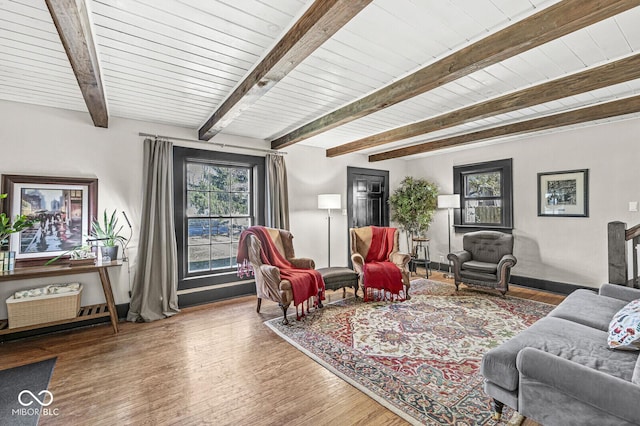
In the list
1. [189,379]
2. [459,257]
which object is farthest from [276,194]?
[459,257]

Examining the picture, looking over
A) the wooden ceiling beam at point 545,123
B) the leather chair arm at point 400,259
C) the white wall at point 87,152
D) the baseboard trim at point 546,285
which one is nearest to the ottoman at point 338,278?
the leather chair arm at point 400,259

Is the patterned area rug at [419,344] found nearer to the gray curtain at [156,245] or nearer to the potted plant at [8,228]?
the gray curtain at [156,245]

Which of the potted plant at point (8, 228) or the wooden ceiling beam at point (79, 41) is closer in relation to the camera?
the wooden ceiling beam at point (79, 41)

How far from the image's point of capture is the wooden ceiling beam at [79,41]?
58.1 inches

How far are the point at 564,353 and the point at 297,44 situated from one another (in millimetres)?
2387

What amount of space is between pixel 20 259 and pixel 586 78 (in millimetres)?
5741

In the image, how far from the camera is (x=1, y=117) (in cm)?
302

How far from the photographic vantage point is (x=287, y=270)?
3.80 metres

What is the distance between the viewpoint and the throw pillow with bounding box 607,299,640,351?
1.63m

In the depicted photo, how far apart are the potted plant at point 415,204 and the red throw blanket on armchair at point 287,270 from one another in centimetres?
298

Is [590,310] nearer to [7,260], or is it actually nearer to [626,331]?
[626,331]

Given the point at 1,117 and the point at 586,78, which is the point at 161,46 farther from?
the point at 586,78

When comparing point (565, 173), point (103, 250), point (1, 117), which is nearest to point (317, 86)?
point (103, 250)

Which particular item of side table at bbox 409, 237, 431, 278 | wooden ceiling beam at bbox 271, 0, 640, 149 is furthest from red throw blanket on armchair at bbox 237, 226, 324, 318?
side table at bbox 409, 237, 431, 278
